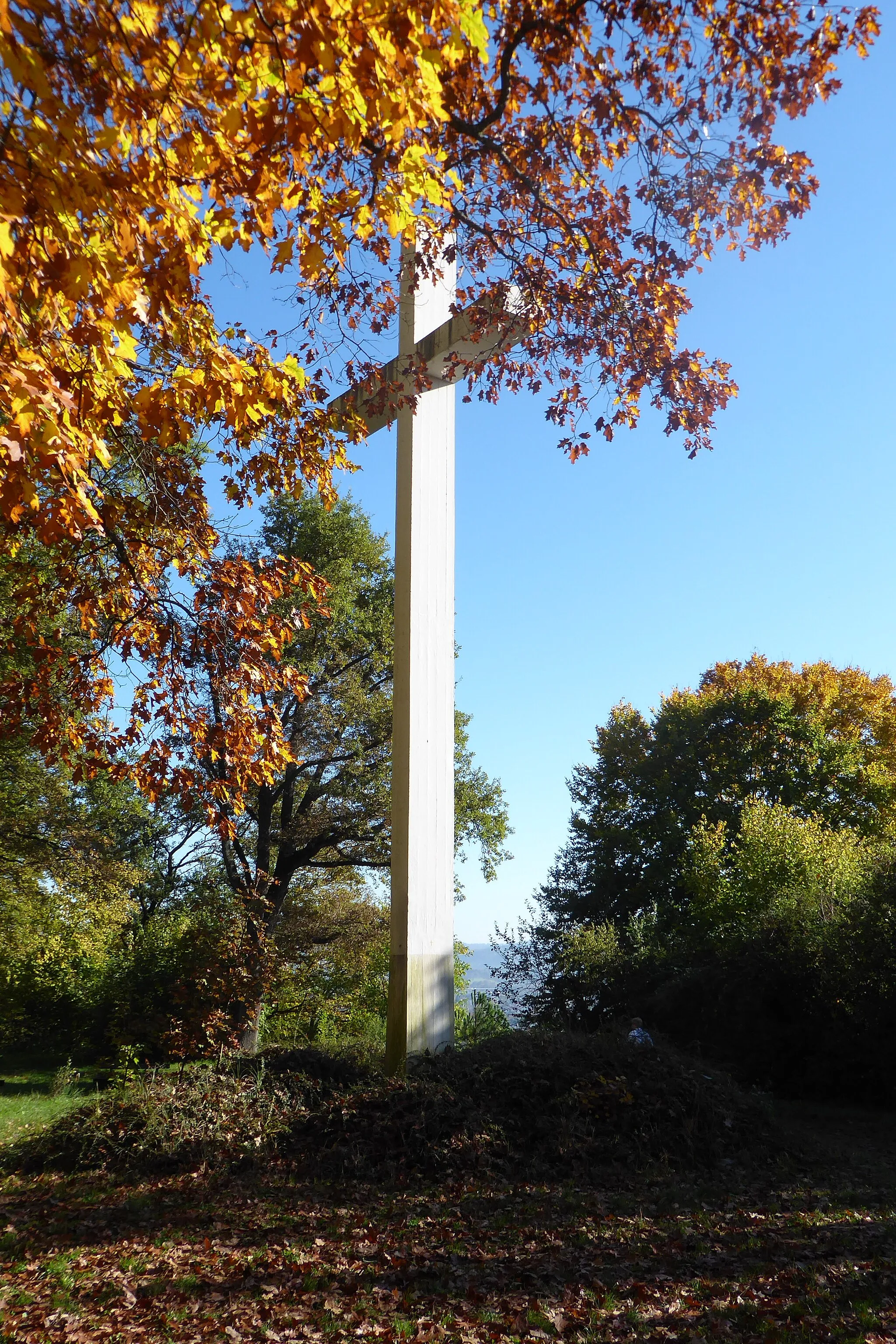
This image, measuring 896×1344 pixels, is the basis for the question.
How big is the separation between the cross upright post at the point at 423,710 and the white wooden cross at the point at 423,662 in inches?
0.4

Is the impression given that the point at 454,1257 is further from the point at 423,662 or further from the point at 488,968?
the point at 488,968

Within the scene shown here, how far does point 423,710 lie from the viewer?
751 centimetres

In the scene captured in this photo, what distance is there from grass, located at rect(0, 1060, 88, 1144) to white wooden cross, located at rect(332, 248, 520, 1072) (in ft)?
10.8

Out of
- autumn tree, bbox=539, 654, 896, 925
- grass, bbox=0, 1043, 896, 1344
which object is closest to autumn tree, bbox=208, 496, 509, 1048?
autumn tree, bbox=539, 654, 896, 925

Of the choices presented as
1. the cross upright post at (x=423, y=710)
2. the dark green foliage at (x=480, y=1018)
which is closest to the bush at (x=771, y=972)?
the dark green foliage at (x=480, y=1018)

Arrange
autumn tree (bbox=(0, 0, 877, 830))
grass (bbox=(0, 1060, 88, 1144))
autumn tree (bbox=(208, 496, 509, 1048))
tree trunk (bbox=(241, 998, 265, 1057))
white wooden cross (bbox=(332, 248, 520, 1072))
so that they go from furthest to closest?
autumn tree (bbox=(208, 496, 509, 1048))
tree trunk (bbox=(241, 998, 265, 1057))
grass (bbox=(0, 1060, 88, 1144))
white wooden cross (bbox=(332, 248, 520, 1072))
autumn tree (bbox=(0, 0, 877, 830))

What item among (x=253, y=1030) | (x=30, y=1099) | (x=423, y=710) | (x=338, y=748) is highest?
(x=338, y=748)

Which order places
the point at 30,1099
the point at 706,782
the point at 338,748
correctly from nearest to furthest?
the point at 30,1099 → the point at 338,748 → the point at 706,782

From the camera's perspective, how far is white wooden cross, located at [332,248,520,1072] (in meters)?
7.04

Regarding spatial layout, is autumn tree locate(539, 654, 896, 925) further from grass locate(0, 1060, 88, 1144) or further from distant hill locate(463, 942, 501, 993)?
grass locate(0, 1060, 88, 1144)

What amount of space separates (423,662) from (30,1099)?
8.01 meters

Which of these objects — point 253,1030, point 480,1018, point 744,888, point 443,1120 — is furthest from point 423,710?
point 744,888

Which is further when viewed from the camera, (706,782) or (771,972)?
(706,782)

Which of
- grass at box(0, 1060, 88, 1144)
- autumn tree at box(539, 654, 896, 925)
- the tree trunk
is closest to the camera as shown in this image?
grass at box(0, 1060, 88, 1144)
